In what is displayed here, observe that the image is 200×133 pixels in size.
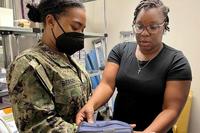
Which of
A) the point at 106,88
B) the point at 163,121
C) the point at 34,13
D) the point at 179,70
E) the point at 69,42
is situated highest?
the point at 34,13

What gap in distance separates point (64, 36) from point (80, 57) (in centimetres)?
159

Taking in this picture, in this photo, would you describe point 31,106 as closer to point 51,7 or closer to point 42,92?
point 42,92

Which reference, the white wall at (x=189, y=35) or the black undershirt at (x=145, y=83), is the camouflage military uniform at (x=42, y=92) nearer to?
the black undershirt at (x=145, y=83)

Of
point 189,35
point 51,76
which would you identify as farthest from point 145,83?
point 189,35

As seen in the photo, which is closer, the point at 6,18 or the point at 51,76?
the point at 51,76

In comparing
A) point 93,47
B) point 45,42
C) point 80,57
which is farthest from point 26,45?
point 45,42

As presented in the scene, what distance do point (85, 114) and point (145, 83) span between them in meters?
0.35

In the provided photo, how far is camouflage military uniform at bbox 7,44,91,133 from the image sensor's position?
0.83 meters

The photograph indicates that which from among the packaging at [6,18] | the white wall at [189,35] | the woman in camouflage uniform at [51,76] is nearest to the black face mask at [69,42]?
the woman in camouflage uniform at [51,76]

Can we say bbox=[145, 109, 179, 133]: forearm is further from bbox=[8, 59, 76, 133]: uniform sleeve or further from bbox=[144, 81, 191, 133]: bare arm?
bbox=[8, 59, 76, 133]: uniform sleeve

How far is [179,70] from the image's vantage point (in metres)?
1.13

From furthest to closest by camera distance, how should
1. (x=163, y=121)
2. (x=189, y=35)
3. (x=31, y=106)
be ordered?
(x=189, y=35) → (x=163, y=121) → (x=31, y=106)

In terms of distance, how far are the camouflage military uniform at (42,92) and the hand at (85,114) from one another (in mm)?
39

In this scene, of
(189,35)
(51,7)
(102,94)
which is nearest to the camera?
(51,7)
